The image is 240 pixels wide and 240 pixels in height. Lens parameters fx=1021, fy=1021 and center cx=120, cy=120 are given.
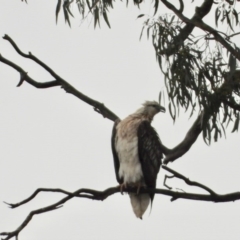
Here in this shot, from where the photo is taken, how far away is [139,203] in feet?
21.5

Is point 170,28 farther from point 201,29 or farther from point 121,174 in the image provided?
point 121,174

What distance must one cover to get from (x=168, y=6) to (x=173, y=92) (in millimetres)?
642

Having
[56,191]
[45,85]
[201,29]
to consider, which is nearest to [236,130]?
[201,29]

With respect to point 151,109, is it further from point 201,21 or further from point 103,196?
point 103,196

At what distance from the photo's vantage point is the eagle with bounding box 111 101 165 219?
652 cm

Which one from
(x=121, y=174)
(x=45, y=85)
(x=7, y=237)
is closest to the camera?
(x=7, y=237)

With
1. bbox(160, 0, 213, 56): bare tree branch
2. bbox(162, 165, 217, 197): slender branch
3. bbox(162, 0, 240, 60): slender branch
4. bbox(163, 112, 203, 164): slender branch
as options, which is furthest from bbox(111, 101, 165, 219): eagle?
bbox(162, 165, 217, 197): slender branch

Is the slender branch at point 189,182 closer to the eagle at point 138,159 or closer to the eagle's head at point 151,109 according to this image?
the eagle at point 138,159

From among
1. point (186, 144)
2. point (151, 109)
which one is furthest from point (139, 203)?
point (151, 109)

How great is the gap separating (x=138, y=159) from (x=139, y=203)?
0.93ft

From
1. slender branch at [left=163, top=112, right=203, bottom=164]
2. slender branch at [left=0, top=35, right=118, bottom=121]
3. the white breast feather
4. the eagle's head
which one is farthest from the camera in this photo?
the eagle's head

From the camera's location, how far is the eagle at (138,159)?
652cm

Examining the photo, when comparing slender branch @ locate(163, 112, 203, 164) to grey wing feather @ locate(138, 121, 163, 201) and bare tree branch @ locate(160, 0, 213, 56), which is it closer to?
grey wing feather @ locate(138, 121, 163, 201)

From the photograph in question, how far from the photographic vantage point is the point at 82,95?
6242 millimetres
